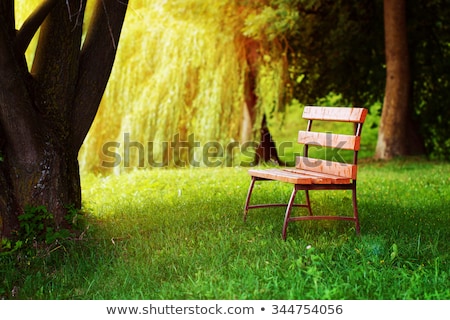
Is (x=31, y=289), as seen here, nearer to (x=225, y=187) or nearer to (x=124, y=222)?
(x=124, y=222)

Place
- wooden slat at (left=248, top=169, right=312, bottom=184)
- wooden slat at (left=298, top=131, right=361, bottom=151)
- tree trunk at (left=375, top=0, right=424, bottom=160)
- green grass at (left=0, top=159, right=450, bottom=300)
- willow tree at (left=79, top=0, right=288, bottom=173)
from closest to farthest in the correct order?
1. green grass at (left=0, top=159, right=450, bottom=300)
2. wooden slat at (left=248, top=169, right=312, bottom=184)
3. wooden slat at (left=298, top=131, right=361, bottom=151)
4. willow tree at (left=79, top=0, right=288, bottom=173)
5. tree trunk at (left=375, top=0, right=424, bottom=160)

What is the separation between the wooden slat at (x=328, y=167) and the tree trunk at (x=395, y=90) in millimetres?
7412

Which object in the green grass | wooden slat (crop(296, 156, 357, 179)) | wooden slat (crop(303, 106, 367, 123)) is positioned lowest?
the green grass

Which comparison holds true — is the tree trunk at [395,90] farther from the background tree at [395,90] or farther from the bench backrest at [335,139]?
the bench backrest at [335,139]

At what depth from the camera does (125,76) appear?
43.1 feet

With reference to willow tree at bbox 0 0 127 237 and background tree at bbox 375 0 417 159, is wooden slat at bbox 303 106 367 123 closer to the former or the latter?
willow tree at bbox 0 0 127 237

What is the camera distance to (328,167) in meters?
6.20

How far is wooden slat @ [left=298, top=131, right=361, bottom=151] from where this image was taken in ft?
19.1

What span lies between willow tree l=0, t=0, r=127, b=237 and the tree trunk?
790 cm

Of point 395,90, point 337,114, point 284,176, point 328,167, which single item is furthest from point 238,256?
point 395,90

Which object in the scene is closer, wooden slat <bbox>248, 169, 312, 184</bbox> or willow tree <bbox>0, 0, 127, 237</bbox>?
wooden slat <bbox>248, 169, 312, 184</bbox>

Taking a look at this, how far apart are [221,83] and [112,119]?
2.19 meters

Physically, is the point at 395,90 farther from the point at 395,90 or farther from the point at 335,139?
the point at 335,139

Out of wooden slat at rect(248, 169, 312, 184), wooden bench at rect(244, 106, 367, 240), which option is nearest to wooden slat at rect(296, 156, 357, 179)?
wooden bench at rect(244, 106, 367, 240)
